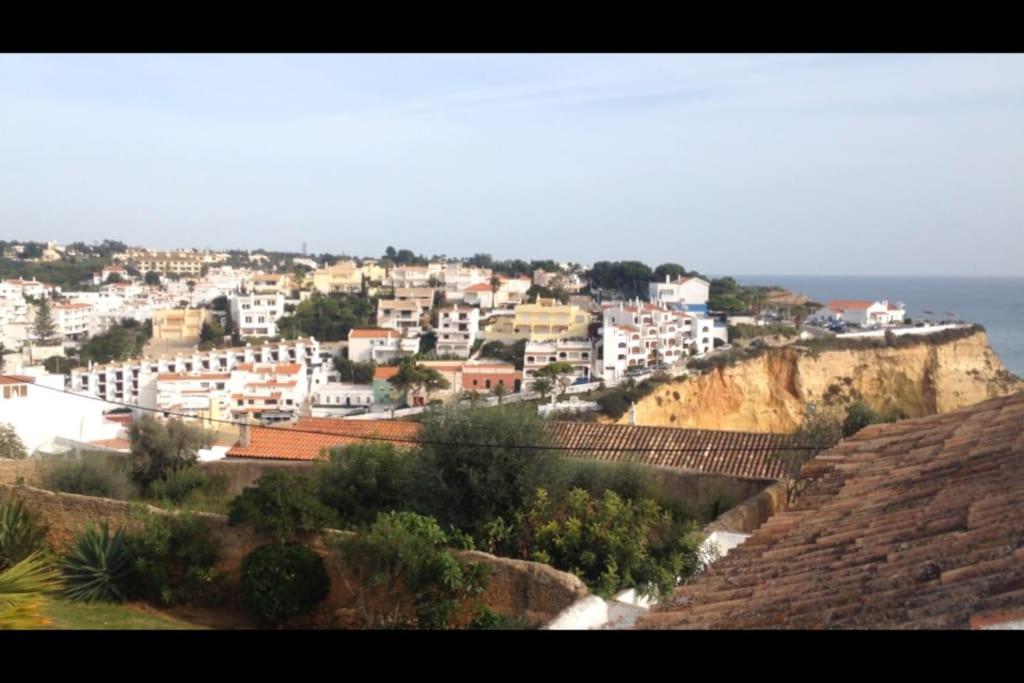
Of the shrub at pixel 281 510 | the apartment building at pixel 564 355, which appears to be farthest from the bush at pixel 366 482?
the apartment building at pixel 564 355

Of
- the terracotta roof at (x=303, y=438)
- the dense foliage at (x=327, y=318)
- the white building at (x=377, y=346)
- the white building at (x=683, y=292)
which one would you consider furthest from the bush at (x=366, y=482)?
the white building at (x=683, y=292)

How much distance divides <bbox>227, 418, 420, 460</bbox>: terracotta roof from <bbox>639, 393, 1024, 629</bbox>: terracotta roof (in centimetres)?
916

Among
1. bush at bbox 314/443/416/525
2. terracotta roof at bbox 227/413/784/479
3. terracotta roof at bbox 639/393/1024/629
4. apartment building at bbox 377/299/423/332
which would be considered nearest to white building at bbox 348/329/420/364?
apartment building at bbox 377/299/423/332

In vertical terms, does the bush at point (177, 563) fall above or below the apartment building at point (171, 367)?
above

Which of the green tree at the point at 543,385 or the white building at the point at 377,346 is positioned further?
the white building at the point at 377,346

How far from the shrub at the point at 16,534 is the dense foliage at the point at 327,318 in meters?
50.0

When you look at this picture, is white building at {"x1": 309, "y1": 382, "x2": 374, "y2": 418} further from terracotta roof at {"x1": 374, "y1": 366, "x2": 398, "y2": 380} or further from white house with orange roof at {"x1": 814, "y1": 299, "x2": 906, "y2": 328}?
white house with orange roof at {"x1": 814, "y1": 299, "x2": 906, "y2": 328}

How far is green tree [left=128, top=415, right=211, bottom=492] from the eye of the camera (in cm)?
1321

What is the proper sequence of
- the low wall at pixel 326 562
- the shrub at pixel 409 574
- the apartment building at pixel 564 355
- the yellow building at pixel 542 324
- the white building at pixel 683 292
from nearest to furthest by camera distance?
the low wall at pixel 326 562
the shrub at pixel 409 574
the apartment building at pixel 564 355
the yellow building at pixel 542 324
the white building at pixel 683 292

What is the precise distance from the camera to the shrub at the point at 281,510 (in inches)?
350

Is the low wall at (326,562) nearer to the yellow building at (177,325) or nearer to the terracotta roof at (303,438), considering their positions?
the terracotta roof at (303,438)

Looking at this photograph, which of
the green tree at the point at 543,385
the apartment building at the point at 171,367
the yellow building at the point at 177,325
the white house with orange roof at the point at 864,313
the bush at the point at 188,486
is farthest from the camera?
the yellow building at the point at 177,325

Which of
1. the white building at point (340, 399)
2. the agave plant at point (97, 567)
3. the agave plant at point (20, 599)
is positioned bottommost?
the white building at point (340, 399)
